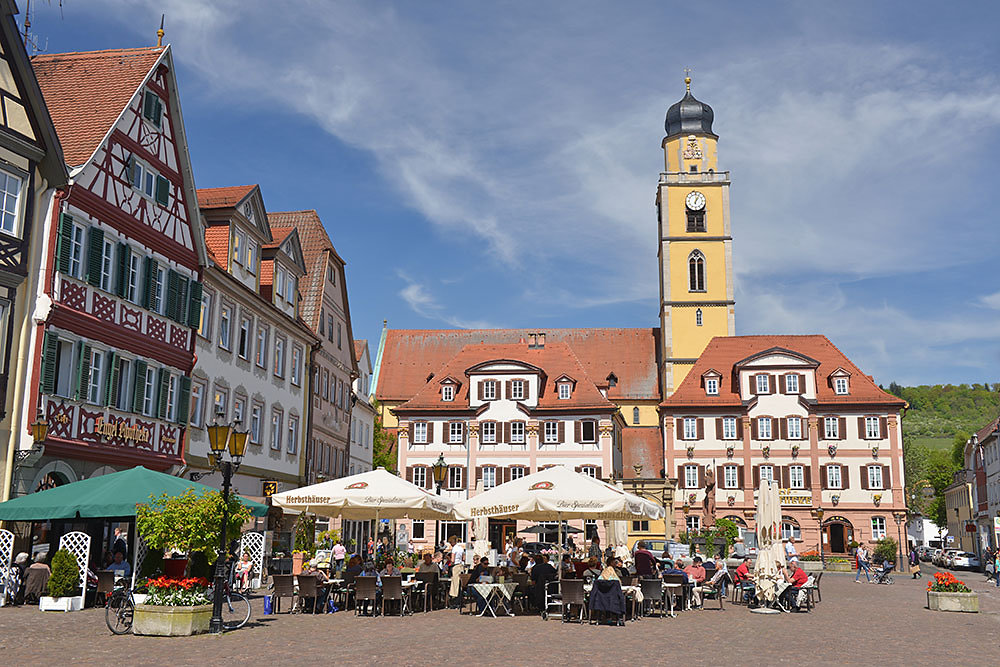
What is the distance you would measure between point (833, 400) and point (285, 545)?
123ft

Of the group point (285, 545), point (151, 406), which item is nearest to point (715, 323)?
point (285, 545)

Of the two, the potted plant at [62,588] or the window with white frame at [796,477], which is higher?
the window with white frame at [796,477]

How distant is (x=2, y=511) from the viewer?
19.7m

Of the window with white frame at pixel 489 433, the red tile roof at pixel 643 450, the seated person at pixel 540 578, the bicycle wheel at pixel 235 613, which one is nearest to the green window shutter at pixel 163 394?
the bicycle wheel at pixel 235 613

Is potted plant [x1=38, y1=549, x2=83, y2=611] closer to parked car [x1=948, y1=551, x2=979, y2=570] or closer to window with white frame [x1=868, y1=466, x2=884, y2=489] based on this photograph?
window with white frame [x1=868, y1=466, x2=884, y2=489]

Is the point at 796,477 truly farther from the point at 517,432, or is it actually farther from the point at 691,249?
the point at 691,249

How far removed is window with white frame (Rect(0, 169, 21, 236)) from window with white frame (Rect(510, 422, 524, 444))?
41.8 m

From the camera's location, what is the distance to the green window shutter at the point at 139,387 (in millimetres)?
25836

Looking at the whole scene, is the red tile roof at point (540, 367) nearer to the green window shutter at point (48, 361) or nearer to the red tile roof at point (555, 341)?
the red tile roof at point (555, 341)

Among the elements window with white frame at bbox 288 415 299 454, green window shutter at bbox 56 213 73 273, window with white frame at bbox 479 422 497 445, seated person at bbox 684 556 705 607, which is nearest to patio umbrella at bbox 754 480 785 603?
seated person at bbox 684 556 705 607

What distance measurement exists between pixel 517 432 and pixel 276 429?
88.9ft

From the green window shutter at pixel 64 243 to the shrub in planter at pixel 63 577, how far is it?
6778 millimetres

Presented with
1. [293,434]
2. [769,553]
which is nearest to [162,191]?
[293,434]

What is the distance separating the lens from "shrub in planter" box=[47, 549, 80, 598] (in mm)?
19289
